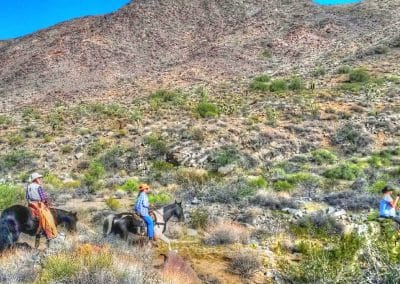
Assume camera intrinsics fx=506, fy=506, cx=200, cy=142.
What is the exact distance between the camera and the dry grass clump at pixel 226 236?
441 inches

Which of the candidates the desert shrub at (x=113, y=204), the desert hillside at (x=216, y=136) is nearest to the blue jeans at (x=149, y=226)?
the desert hillside at (x=216, y=136)

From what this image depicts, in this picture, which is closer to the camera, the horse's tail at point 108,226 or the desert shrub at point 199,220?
the horse's tail at point 108,226

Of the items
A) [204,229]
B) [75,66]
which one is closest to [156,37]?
[75,66]

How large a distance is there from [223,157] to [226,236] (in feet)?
35.7

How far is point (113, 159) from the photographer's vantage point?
2325 cm

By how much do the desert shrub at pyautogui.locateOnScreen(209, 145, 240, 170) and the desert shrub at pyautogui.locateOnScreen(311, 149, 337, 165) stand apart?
338 centimetres

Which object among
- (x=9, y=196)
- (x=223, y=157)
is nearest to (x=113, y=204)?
(x=9, y=196)

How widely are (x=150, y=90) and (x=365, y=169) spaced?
→ 23.0 m

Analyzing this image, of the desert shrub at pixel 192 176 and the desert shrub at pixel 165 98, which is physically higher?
the desert shrub at pixel 165 98

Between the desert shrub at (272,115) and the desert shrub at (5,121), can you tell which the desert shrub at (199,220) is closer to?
the desert shrub at (272,115)

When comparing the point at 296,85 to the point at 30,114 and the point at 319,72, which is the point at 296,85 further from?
the point at 30,114

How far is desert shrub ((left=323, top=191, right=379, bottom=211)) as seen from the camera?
14135 mm

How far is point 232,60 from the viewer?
44875mm

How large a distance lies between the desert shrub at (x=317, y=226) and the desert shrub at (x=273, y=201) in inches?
64.8
